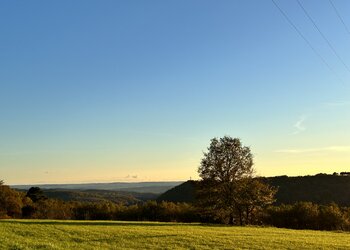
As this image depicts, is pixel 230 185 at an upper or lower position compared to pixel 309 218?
upper

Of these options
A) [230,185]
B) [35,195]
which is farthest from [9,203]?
[230,185]

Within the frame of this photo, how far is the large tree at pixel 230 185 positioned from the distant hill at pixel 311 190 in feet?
300

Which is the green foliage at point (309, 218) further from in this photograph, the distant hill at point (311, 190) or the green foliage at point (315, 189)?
the green foliage at point (315, 189)

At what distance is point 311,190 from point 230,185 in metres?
116

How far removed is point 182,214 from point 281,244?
225ft

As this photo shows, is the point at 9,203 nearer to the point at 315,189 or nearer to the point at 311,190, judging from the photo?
the point at 311,190

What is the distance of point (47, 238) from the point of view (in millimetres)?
35094

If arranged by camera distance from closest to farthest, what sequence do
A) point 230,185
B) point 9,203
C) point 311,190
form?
point 230,185, point 9,203, point 311,190

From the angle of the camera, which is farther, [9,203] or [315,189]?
[315,189]

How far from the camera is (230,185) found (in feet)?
230

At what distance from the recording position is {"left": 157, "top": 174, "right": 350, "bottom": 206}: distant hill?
167 m

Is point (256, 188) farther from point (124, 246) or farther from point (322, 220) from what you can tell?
point (124, 246)

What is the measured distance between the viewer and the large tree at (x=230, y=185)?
6994 centimetres

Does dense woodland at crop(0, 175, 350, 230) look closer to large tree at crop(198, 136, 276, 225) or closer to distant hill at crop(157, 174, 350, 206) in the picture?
large tree at crop(198, 136, 276, 225)
